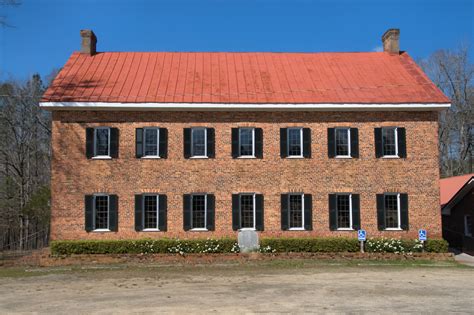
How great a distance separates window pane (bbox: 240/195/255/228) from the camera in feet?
70.2

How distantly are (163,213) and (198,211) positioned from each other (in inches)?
59.5

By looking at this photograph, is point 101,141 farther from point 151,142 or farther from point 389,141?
point 389,141

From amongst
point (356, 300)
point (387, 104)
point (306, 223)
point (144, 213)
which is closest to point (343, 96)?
point (387, 104)

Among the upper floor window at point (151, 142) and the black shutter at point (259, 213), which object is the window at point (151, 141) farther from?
the black shutter at point (259, 213)

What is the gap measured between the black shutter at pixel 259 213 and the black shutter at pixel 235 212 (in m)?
0.78

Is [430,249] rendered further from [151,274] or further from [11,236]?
[11,236]

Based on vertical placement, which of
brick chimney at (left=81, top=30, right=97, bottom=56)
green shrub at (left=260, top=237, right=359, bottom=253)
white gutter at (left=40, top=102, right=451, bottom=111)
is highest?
brick chimney at (left=81, top=30, right=97, bottom=56)

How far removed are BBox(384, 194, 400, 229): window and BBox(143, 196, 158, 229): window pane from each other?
398 inches

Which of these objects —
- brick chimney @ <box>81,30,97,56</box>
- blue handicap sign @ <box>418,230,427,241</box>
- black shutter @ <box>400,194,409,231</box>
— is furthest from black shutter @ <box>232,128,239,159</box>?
brick chimney @ <box>81,30,97,56</box>

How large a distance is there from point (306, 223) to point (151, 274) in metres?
7.51

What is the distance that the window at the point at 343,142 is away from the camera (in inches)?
861

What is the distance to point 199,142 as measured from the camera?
21719 millimetres

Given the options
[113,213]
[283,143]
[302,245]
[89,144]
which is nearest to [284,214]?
[302,245]

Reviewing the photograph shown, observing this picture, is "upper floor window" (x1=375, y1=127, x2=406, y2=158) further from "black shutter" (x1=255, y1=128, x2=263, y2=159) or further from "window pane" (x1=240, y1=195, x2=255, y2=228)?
"window pane" (x1=240, y1=195, x2=255, y2=228)
